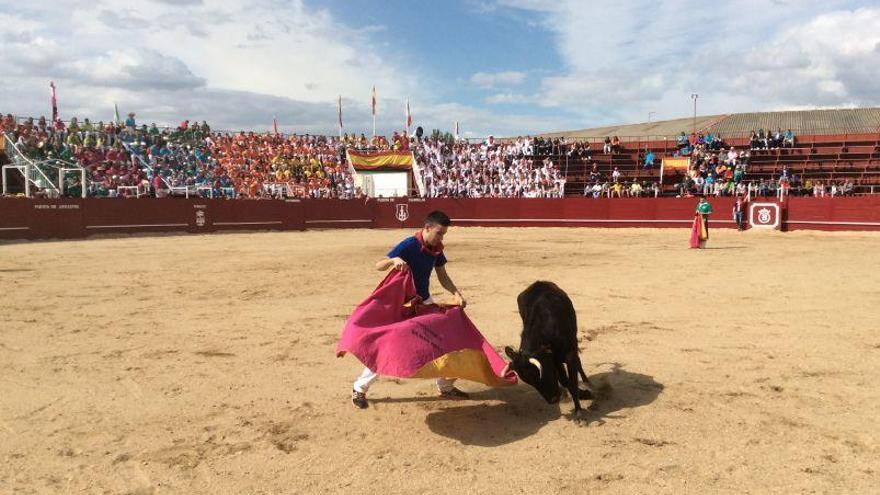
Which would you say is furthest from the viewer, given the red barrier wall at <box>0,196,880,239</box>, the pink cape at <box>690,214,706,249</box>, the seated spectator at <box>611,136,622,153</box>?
the seated spectator at <box>611,136,622,153</box>

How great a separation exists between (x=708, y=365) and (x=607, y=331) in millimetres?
1482

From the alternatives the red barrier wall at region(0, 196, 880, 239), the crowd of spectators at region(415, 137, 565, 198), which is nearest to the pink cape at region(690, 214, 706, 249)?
the red barrier wall at region(0, 196, 880, 239)

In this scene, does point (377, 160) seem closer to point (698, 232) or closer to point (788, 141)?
point (698, 232)

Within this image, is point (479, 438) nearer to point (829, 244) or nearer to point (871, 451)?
point (871, 451)

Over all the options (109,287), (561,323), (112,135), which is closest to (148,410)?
(561,323)

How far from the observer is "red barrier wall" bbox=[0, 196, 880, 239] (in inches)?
803

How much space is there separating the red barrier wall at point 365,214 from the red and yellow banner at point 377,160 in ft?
15.1

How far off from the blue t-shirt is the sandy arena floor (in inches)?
35.7

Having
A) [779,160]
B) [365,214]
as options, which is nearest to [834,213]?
[779,160]

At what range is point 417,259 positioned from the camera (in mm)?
4625

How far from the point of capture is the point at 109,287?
9.81 metres

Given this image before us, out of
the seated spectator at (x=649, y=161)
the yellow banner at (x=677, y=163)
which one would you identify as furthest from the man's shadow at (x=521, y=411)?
the seated spectator at (x=649, y=161)

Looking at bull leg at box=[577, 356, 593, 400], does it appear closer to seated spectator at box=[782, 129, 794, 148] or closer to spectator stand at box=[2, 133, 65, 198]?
spectator stand at box=[2, 133, 65, 198]

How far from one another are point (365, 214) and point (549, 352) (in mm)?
22854
